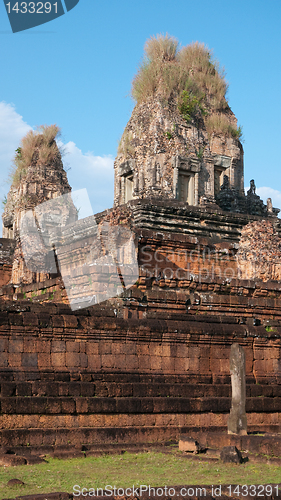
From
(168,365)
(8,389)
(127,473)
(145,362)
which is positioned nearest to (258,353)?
(168,365)

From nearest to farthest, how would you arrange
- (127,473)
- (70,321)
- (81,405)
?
1. (127,473)
2. (81,405)
3. (70,321)

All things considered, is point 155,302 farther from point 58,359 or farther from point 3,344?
point 3,344

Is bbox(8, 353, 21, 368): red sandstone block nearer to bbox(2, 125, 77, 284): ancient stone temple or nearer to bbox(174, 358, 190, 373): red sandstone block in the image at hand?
bbox(174, 358, 190, 373): red sandstone block

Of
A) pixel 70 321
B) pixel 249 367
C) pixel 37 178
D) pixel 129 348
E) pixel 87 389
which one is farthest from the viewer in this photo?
pixel 37 178

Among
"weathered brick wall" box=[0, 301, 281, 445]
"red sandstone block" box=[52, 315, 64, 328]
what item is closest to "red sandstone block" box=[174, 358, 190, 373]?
"weathered brick wall" box=[0, 301, 281, 445]

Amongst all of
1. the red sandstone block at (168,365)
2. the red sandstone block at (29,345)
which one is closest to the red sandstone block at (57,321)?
the red sandstone block at (29,345)

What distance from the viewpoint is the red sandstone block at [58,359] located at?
30.9 ft

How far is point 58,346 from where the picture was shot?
9.54 metres

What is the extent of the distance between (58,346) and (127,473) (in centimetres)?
328

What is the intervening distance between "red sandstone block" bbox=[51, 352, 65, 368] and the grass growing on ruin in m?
2.16

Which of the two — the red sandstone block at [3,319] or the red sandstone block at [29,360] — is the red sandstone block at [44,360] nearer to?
the red sandstone block at [29,360]

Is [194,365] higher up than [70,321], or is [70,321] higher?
[70,321]

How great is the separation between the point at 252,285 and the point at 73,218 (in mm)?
12522

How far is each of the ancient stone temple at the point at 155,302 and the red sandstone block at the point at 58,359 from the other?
17 millimetres
